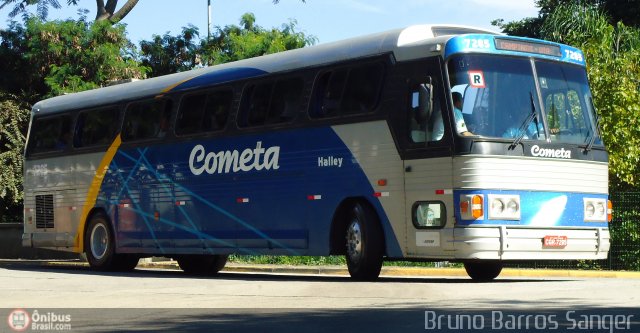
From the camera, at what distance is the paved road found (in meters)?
10.5

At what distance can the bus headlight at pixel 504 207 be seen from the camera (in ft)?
54.0

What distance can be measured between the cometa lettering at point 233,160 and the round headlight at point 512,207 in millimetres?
4256

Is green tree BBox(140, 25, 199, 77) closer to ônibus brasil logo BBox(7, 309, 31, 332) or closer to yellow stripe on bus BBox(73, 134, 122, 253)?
yellow stripe on bus BBox(73, 134, 122, 253)

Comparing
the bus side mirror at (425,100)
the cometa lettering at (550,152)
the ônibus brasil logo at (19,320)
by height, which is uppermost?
the bus side mirror at (425,100)

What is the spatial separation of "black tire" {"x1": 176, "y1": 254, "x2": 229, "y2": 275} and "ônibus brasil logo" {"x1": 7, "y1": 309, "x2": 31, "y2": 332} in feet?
34.9

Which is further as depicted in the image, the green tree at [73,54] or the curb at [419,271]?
the green tree at [73,54]

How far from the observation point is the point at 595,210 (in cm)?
1773

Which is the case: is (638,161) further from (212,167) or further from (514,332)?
(514,332)

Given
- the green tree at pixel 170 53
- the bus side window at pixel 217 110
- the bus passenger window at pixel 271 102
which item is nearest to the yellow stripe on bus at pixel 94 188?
the bus side window at pixel 217 110

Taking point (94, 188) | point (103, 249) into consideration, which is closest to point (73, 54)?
point (94, 188)

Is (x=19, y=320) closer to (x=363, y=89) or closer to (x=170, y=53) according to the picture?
(x=363, y=89)

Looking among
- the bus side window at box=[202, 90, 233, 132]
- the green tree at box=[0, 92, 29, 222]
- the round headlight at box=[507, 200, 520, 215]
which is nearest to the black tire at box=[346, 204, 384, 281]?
the round headlight at box=[507, 200, 520, 215]

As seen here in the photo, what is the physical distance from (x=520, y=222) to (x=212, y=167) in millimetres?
6166

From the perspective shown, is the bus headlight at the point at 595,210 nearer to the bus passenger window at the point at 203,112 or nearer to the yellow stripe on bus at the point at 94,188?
the bus passenger window at the point at 203,112
